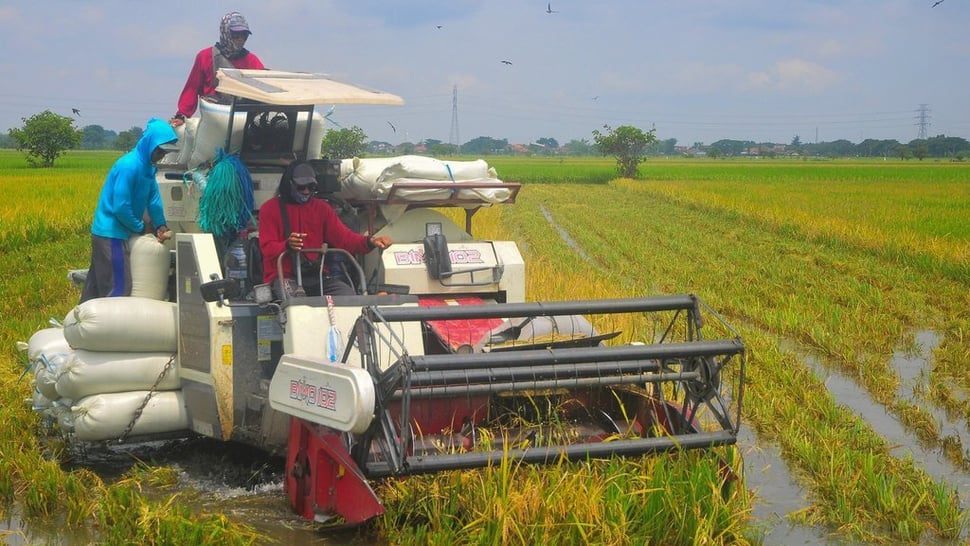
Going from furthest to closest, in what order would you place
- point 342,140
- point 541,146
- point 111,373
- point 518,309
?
point 541,146, point 342,140, point 111,373, point 518,309

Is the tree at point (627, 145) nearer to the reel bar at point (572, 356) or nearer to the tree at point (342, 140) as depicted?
the tree at point (342, 140)

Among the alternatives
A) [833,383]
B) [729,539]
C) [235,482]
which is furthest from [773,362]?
[235,482]

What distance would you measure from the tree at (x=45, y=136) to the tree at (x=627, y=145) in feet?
94.8

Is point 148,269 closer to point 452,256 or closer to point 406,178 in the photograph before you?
point 406,178

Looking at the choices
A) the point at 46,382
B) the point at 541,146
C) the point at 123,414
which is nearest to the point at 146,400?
the point at 123,414

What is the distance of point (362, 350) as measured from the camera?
16.0 feet

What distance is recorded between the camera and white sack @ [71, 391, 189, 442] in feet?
20.1

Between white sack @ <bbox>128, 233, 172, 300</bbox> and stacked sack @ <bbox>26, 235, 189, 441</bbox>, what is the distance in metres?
0.59

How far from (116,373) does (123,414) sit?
0.26m

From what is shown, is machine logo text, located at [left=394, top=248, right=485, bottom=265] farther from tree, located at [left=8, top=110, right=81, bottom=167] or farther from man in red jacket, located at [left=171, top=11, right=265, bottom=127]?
tree, located at [left=8, top=110, right=81, bottom=167]

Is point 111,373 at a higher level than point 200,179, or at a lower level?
lower

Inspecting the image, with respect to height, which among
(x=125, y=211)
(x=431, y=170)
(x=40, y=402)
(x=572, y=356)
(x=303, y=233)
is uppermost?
(x=431, y=170)

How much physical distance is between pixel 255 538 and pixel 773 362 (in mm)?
5224

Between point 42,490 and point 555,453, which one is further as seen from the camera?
point 42,490
